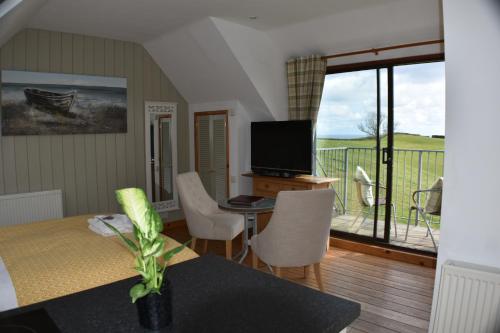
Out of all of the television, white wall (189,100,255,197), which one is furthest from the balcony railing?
white wall (189,100,255,197)

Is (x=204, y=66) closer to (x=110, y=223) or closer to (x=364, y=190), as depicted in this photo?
(x=364, y=190)

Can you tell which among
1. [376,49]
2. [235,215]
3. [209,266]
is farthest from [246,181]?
[209,266]

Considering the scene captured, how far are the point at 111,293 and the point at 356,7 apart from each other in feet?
11.4

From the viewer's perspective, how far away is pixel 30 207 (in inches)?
169

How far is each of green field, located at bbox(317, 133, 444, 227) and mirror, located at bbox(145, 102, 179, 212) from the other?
209 centimetres

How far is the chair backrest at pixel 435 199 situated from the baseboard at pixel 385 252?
48 cm

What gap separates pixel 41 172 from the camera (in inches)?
175

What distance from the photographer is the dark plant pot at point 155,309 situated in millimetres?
1065

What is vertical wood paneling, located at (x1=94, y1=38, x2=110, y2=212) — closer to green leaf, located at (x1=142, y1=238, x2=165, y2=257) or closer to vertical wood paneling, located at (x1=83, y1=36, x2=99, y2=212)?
vertical wood paneling, located at (x1=83, y1=36, x2=99, y2=212)

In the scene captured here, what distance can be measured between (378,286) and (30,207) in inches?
146

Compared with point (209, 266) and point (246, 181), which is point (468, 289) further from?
point (246, 181)

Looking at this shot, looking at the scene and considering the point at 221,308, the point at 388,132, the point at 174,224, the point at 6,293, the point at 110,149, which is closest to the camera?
the point at 221,308

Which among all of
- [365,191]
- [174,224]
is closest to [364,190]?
[365,191]

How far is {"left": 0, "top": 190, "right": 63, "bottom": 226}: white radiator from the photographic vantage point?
4.13 meters
